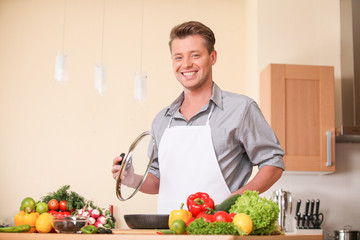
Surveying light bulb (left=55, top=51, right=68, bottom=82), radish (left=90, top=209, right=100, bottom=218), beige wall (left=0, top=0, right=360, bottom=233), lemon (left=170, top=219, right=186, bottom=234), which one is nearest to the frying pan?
lemon (left=170, top=219, right=186, bottom=234)

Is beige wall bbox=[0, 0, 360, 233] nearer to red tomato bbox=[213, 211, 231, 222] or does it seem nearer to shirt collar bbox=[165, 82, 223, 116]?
shirt collar bbox=[165, 82, 223, 116]

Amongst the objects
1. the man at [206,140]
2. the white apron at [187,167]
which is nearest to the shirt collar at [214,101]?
the man at [206,140]

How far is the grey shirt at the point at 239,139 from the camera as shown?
2.29 meters

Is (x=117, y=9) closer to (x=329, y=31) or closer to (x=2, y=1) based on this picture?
(x=2, y=1)

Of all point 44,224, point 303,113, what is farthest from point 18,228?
point 303,113

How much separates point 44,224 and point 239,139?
931 mm

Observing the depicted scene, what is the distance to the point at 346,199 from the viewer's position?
4.75 m

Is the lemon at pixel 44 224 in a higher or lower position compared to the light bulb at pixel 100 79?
lower

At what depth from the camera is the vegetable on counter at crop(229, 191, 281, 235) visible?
61.6 inches

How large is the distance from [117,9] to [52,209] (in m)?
3.59

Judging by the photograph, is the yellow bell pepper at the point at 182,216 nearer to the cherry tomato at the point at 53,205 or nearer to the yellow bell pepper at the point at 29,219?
the yellow bell pepper at the point at 29,219

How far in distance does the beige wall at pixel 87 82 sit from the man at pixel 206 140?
254cm

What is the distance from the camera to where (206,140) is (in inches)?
91.5

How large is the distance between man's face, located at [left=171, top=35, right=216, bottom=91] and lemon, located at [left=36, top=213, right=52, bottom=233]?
90 centimetres
